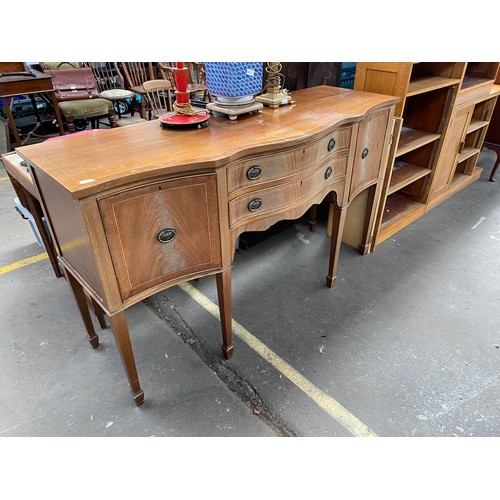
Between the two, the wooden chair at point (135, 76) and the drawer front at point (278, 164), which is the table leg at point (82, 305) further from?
the wooden chair at point (135, 76)

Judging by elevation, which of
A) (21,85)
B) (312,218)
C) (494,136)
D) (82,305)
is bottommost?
(312,218)

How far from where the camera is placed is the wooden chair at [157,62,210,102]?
421 cm

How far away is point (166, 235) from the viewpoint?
4.07ft

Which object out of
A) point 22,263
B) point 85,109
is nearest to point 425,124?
point 22,263

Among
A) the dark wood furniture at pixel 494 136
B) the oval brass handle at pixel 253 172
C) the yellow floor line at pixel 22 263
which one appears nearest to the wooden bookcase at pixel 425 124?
the dark wood furniture at pixel 494 136

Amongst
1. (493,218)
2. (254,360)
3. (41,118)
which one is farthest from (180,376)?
(41,118)

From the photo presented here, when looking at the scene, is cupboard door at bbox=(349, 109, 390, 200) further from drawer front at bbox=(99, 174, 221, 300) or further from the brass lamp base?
drawer front at bbox=(99, 174, 221, 300)

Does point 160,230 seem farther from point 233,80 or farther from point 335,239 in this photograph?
point 335,239

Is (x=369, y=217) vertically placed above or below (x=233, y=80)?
below

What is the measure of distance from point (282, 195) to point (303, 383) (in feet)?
2.71

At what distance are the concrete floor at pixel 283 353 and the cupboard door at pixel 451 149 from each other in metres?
0.62

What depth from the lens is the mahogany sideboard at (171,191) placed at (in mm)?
1109

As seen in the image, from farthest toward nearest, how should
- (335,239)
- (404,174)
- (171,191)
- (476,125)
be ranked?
1. (476,125)
2. (404,174)
3. (335,239)
4. (171,191)

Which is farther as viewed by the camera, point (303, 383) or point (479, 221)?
point (479, 221)
